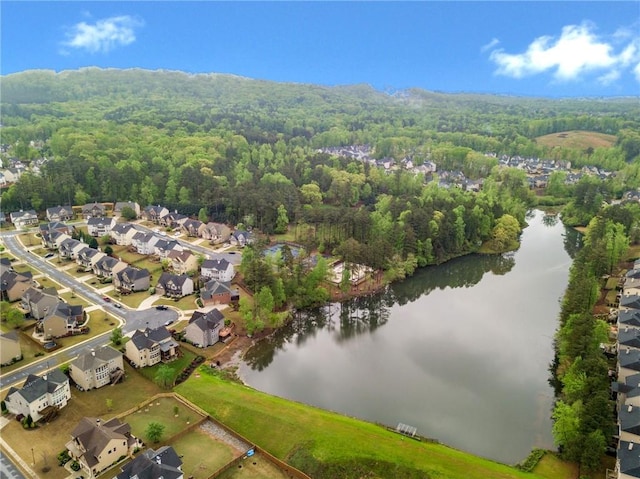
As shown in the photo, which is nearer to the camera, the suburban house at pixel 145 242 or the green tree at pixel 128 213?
the suburban house at pixel 145 242

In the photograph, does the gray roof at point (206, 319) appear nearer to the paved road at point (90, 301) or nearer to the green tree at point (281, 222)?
the paved road at point (90, 301)

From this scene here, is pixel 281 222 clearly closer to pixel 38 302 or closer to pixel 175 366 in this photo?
pixel 38 302

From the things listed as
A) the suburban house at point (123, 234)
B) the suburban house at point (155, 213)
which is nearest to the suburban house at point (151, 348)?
the suburban house at point (123, 234)

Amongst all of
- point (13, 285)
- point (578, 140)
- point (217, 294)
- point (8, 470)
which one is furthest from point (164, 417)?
point (578, 140)

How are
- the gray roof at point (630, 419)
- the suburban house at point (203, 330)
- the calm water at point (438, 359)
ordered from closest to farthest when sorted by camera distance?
the gray roof at point (630, 419), the calm water at point (438, 359), the suburban house at point (203, 330)

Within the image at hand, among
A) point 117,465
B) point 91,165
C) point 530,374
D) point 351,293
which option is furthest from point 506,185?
point 117,465

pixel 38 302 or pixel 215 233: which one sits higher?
pixel 215 233

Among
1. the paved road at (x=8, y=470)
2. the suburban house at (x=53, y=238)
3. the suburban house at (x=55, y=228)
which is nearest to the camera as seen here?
the paved road at (x=8, y=470)

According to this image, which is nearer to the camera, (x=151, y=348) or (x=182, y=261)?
(x=151, y=348)

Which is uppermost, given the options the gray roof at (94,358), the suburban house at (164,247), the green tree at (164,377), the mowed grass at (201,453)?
the suburban house at (164,247)
